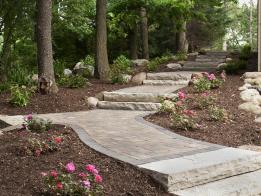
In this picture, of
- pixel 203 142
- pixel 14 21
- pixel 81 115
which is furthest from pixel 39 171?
pixel 14 21

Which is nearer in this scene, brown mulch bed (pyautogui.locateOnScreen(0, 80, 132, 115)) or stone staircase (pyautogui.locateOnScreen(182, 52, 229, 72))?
brown mulch bed (pyautogui.locateOnScreen(0, 80, 132, 115))

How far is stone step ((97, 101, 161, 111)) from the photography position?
9070mm

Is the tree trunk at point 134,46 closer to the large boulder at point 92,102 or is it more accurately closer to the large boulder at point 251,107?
the large boulder at point 92,102

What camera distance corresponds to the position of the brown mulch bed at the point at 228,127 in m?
6.56

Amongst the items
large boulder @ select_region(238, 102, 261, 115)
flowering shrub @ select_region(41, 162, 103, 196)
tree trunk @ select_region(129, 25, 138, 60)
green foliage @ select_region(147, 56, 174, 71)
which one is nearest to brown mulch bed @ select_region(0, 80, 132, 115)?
large boulder @ select_region(238, 102, 261, 115)

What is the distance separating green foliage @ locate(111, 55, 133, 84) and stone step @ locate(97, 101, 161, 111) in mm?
2387

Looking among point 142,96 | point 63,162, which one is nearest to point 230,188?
point 63,162

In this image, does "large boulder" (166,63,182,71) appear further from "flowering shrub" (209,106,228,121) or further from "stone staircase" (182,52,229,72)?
"flowering shrub" (209,106,228,121)

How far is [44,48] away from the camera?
9.88 metres

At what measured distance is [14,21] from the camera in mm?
13328

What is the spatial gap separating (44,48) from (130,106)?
2335 millimetres

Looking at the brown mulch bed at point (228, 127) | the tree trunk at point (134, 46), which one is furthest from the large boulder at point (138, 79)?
the tree trunk at point (134, 46)

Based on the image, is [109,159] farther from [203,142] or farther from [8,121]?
[8,121]

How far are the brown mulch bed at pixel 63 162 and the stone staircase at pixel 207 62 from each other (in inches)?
390
